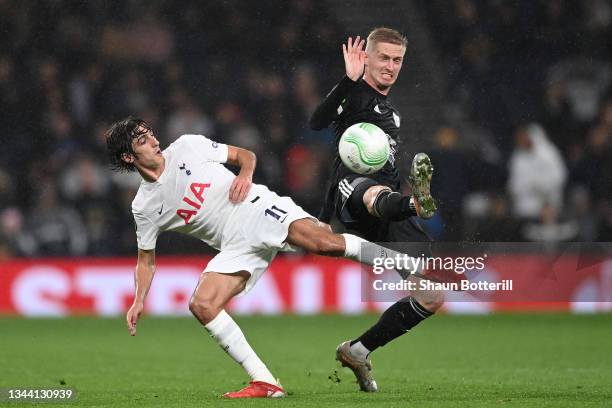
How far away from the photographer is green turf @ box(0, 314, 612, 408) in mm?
6828

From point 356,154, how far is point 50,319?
6818 millimetres

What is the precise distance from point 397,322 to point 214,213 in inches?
51.6

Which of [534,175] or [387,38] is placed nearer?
[387,38]

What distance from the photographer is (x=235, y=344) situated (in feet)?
22.4

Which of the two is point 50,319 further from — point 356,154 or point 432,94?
point 356,154

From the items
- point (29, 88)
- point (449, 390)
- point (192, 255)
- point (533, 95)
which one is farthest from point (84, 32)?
point (449, 390)

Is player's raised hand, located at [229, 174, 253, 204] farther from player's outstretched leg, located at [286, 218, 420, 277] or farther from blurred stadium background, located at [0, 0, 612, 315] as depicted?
blurred stadium background, located at [0, 0, 612, 315]

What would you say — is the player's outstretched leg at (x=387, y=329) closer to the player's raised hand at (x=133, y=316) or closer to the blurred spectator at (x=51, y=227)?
the player's raised hand at (x=133, y=316)

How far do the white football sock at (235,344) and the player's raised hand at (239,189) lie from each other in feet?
2.32

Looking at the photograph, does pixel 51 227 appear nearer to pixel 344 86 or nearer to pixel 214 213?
pixel 214 213

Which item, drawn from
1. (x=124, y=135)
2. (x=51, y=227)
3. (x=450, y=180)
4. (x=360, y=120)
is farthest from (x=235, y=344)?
(x=51, y=227)

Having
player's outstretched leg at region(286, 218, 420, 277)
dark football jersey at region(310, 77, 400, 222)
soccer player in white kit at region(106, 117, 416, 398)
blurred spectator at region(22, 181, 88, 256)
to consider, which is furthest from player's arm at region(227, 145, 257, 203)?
blurred spectator at region(22, 181, 88, 256)

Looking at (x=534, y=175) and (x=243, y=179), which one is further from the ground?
(x=534, y=175)

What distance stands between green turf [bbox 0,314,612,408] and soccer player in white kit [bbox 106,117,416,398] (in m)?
0.73
